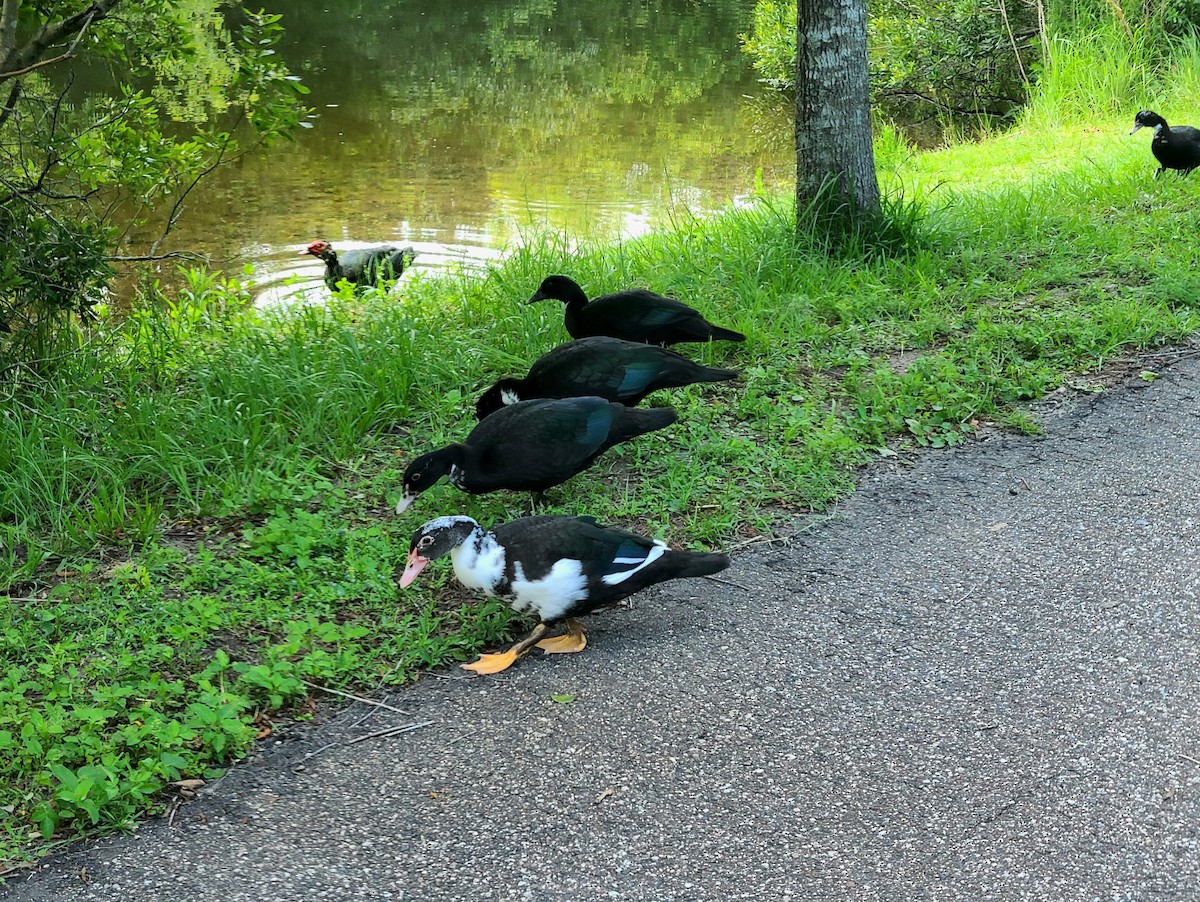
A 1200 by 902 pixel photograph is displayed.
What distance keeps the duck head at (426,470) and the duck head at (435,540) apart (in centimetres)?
58

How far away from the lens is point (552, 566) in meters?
3.66

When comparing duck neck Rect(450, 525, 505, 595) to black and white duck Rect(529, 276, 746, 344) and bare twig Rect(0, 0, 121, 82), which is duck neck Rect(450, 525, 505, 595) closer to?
black and white duck Rect(529, 276, 746, 344)

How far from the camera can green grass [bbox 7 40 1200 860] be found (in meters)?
3.50

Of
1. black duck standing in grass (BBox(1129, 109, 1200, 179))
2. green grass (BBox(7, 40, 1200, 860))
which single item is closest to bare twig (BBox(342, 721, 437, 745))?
green grass (BBox(7, 40, 1200, 860))

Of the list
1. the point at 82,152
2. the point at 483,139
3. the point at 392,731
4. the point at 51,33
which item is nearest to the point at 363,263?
the point at 82,152

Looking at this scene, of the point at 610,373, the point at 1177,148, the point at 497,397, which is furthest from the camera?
the point at 1177,148

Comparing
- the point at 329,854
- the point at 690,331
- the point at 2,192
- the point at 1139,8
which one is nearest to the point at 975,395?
the point at 690,331

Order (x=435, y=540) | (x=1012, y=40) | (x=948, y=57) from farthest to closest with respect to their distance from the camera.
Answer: (x=948, y=57) → (x=1012, y=40) → (x=435, y=540)

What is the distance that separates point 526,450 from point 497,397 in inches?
31.3

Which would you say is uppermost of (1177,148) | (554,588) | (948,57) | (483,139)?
(948,57)

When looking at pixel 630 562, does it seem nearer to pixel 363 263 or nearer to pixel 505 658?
pixel 505 658

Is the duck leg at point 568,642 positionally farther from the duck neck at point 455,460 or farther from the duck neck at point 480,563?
the duck neck at point 455,460

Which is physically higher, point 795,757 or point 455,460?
point 455,460

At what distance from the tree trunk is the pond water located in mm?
2461
